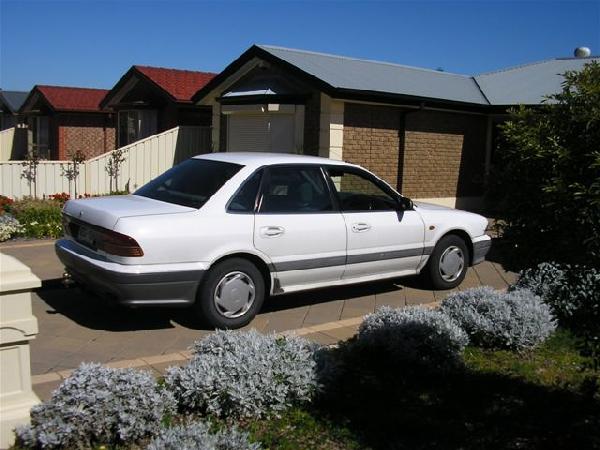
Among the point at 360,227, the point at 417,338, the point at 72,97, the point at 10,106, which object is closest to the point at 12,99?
the point at 10,106

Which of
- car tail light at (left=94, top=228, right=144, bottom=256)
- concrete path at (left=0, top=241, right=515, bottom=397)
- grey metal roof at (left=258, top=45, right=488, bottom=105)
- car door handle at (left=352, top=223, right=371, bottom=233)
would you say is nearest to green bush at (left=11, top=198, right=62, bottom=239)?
concrete path at (left=0, top=241, right=515, bottom=397)

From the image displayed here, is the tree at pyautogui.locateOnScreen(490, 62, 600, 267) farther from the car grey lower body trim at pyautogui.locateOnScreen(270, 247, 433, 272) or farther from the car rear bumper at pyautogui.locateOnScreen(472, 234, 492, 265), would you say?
the car rear bumper at pyautogui.locateOnScreen(472, 234, 492, 265)

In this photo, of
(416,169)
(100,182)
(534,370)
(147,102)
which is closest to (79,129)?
(147,102)

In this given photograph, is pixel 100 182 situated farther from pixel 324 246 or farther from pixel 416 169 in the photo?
pixel 324 246

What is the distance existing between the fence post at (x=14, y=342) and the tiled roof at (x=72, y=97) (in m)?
21.3

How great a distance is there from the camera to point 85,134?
2498 centimetres

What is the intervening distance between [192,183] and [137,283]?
1.40m

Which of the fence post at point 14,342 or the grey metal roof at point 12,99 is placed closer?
the fence post at point 14,342

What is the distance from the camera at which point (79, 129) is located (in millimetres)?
24766

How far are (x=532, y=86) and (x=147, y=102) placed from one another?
457 inches

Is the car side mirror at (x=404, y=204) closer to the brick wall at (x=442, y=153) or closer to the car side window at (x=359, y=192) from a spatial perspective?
the car side window at (x=359, y=192)

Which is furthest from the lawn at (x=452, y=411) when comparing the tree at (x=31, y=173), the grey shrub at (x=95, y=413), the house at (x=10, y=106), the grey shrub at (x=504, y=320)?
the house at (x=10, y=106)

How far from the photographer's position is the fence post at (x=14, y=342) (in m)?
3.36

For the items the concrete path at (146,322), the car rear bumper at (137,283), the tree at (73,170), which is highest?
the tree at (73,170)
